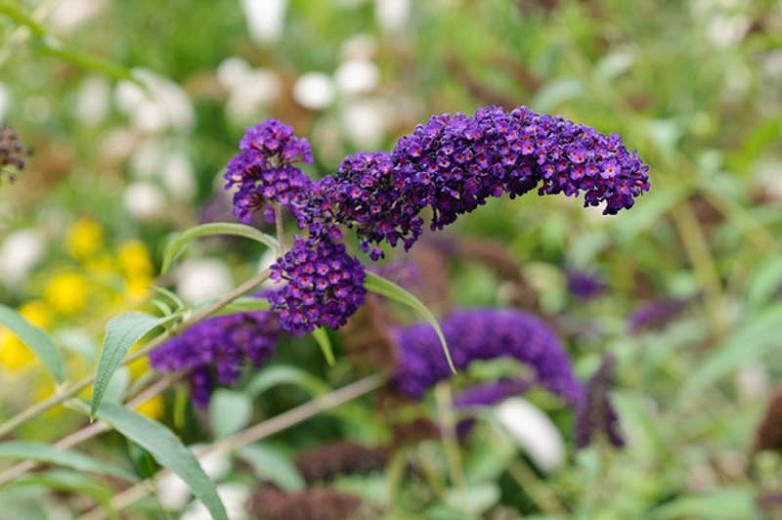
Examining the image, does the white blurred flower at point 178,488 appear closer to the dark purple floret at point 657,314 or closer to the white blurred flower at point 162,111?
the dark purple floret at point 657,314

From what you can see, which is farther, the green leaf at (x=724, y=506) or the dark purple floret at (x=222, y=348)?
the green leaf at (x=724, y=506)

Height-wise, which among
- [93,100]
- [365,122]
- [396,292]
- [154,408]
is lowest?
[396,292]

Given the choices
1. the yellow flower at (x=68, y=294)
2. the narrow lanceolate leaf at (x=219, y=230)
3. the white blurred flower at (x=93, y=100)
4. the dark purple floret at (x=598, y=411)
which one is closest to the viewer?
the narrow lanceolate leaf at (x=219, y=230)

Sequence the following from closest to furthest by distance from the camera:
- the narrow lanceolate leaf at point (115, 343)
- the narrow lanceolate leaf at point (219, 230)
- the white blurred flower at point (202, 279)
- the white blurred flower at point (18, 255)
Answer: the narrow lanceolate leaf at point (115, 343) → the narrow lanceolate leaf at point (219, 230) → the white blurred flower at point (202, 279) → the white blurred flower at point (18, 255)

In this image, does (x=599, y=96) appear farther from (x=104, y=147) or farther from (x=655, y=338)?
(x=104, y=147)

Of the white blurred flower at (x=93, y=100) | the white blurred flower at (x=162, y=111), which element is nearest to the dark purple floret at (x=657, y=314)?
the white blurred flower at (x=162, y=111)

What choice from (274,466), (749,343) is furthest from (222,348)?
(749,343)

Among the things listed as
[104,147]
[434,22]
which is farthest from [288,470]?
[434,22]

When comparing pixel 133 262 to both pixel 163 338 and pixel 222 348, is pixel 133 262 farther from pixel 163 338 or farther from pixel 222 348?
pixel 163 338

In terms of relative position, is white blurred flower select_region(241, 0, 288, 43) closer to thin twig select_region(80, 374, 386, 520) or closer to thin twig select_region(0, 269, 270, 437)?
thin twig select_region(80, 374, 386, 520)
